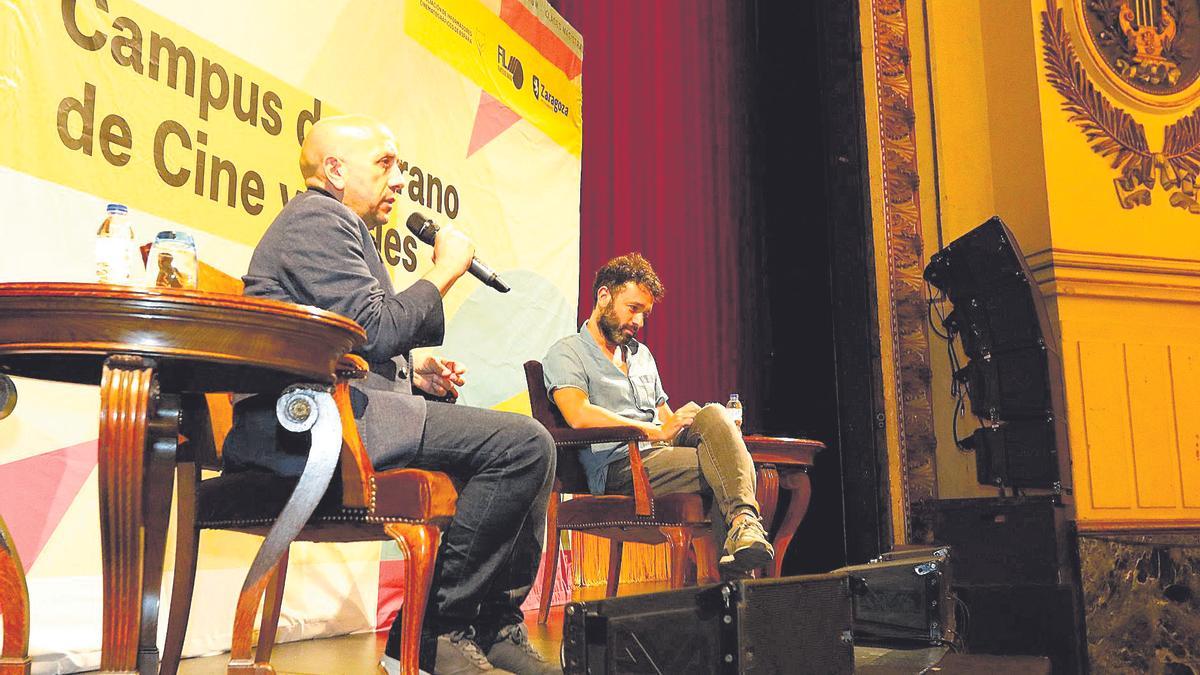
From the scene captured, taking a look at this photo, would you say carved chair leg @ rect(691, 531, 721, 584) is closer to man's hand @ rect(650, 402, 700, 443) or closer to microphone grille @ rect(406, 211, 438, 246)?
man's hand @ rect(650, 402, 700, 443)

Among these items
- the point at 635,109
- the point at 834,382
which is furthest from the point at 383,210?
the point at 834,382

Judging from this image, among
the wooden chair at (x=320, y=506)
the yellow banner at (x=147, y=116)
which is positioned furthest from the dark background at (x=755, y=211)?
the wooden chair at (x=320, y=506)

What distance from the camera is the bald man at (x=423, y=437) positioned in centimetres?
170

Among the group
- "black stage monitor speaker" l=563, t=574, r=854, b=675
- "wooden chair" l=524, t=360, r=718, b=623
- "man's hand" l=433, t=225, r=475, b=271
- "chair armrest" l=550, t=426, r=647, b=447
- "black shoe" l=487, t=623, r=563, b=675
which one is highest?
"man's hand" l=433, t=225, r=475, b=271

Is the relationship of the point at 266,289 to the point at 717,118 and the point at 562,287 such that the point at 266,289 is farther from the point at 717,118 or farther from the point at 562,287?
the point at 717,118

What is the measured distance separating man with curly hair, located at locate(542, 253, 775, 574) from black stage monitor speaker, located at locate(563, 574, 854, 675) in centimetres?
68

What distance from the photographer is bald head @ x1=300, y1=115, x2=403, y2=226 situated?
1900mm

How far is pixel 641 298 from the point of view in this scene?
3.13 meters

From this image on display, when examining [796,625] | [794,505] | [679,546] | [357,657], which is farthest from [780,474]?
[796,625]

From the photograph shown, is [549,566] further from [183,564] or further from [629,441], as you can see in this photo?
[183,564]

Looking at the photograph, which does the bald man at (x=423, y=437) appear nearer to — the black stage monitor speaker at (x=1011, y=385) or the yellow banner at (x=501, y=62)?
the yellow banner at (x=501, y=62)

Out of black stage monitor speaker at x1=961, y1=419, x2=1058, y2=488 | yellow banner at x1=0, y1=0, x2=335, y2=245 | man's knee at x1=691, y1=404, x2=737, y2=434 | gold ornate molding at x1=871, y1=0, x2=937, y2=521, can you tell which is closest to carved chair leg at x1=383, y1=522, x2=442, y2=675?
yellow banner at x1=0, y1=0, x2=335, y2=245

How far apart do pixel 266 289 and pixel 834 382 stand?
3796 millimetres

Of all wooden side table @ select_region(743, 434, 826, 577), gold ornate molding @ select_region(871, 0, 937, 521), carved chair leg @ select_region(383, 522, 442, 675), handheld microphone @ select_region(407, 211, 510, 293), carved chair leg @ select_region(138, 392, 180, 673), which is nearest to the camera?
carved chair leg @ select_region(138, 392, 180, 673)
